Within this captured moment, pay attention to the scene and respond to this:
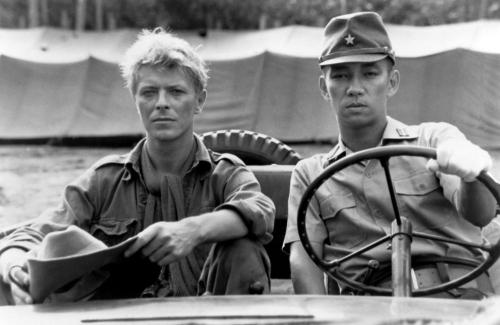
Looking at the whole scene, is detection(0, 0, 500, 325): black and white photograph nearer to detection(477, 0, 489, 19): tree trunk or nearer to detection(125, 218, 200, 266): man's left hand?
detection(125, 218, 200, 266): man's left hand

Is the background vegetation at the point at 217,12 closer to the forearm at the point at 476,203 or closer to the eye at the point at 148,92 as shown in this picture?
the eye at the point at 148,92

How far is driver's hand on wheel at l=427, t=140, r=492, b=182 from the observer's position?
2.86m

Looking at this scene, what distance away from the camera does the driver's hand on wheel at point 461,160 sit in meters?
2.86

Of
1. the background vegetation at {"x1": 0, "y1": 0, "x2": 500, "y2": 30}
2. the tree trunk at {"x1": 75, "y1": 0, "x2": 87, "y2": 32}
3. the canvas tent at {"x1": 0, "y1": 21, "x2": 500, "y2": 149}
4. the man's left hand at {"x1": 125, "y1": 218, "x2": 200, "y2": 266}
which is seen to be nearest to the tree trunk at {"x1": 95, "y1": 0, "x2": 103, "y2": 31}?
the background vegetation at {"x1": 0, "y1": 0, "x2": 500, "y2": 30}

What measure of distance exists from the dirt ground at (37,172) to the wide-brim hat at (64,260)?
7.31 m

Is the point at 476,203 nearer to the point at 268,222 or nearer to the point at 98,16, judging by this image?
the point at 268,222

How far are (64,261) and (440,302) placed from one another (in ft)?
3.30

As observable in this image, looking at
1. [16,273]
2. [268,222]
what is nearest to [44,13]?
[268,222]

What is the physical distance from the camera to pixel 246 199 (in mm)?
3477

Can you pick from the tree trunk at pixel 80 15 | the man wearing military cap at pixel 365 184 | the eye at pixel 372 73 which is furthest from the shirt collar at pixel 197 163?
the tree trunk at pixel 80 15

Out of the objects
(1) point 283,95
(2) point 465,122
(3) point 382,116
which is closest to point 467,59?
(2) point 465,122

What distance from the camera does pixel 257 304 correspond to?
8.72ft

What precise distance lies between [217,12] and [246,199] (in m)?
24.3

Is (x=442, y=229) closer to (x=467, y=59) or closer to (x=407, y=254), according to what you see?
(x=407, y=254)
